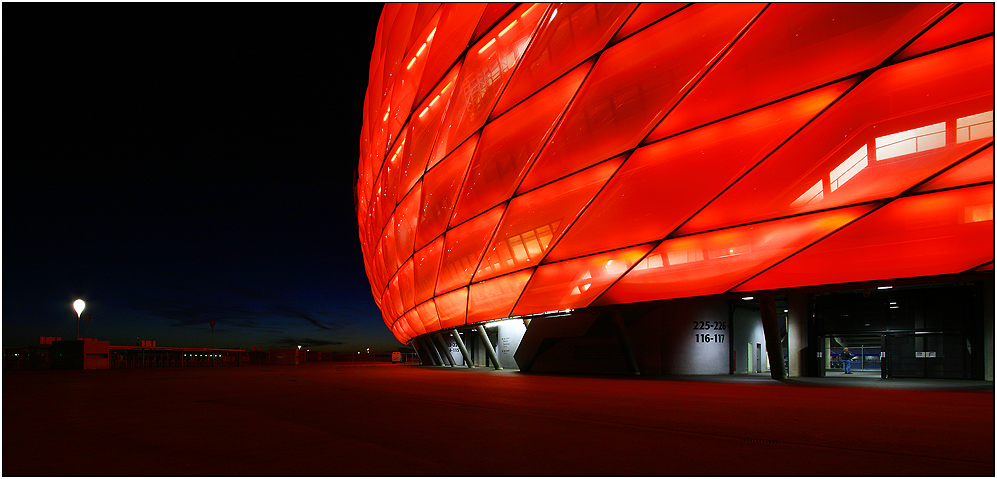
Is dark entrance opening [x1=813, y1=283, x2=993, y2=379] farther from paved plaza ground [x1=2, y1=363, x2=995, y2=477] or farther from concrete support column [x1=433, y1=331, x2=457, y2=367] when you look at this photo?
concrete support column [x1=433, y1=331, x2=457, y2=367]

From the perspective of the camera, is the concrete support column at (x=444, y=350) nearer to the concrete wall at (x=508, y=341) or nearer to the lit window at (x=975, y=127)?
the concrete wall at (x=508, y=341)

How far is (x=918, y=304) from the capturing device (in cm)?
1617

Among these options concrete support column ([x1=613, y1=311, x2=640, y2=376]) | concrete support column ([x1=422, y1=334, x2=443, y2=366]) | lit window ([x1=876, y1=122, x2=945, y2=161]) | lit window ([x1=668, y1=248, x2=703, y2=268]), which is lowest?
concrete support column ([x1=422, y1=334, x2=443, y2=366])

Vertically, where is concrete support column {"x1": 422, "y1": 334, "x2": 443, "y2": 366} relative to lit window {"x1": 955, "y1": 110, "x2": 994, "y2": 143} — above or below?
below

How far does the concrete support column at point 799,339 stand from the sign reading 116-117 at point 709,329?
1989 millimetres

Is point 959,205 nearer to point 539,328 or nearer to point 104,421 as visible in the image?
point 539,328

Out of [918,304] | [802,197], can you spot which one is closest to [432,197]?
[802,197]

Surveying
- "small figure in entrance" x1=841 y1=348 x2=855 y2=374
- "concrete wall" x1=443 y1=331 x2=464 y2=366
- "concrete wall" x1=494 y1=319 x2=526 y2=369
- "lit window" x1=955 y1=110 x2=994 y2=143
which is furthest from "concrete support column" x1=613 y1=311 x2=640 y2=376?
"concrete wall" x1=443 y1=331 x2=464 y2=366

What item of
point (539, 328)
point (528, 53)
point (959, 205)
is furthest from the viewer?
point (539, 328)

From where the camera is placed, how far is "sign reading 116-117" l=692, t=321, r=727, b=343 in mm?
17125

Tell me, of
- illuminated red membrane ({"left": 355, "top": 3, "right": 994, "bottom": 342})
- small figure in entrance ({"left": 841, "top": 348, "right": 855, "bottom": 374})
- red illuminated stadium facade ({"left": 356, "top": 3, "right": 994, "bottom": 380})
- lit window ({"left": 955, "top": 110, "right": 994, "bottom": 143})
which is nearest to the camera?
lit window ({"left": 955, "top": 110, "right": 994, "bottom": 143})

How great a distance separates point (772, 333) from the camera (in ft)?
46.3

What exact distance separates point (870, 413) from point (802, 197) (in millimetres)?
5672

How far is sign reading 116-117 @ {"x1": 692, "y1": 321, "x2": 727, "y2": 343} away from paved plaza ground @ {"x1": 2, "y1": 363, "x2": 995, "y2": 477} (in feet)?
28.2
